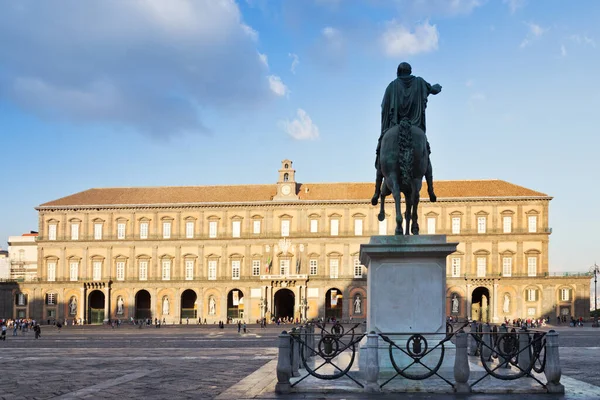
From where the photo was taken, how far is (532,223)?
224ft

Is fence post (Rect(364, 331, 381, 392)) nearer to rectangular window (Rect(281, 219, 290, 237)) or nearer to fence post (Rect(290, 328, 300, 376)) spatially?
fence post (Rect(290, 328, 300, 376))

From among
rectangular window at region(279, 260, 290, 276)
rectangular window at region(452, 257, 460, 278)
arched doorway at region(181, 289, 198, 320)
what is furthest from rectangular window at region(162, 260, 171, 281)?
rectangular window at region(452, 257, 460, 278)

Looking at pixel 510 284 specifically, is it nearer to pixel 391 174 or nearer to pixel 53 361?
pixel 53 361

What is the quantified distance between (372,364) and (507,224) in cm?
6119

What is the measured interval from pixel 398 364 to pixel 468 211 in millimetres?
59488

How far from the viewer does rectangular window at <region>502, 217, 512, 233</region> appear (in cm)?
6831

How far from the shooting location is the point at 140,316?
240 ft

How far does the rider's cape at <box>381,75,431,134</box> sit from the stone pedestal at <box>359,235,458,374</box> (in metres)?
2.11

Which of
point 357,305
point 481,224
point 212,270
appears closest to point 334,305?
point 357,305

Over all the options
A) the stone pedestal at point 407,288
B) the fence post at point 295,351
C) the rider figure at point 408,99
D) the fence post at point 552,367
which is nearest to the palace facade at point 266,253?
the fence post at point 295,351

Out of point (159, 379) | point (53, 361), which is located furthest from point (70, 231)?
point (159, 379)

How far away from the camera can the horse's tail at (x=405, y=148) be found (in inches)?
459

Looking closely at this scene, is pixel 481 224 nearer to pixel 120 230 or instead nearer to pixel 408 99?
pixel 120 230

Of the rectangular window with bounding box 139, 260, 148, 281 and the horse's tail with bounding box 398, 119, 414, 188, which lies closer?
the horse's tail with bounding box 398, 119, 414, 188
